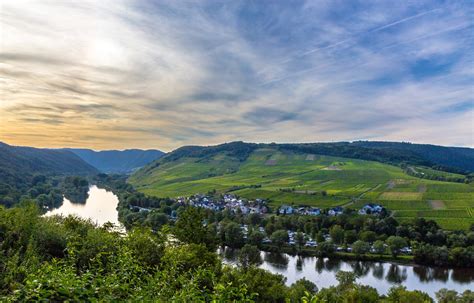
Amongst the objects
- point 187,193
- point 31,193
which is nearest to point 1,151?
point 31,193

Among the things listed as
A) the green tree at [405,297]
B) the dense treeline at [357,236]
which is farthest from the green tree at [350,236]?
the green tree at [405,297]

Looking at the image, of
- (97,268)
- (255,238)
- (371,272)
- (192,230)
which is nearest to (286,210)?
(255,238)

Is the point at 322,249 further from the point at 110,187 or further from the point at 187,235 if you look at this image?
the point at 110,187

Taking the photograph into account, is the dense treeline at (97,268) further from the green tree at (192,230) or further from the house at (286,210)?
the house at (286,210)

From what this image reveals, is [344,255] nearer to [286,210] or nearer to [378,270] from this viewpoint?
[378,270]

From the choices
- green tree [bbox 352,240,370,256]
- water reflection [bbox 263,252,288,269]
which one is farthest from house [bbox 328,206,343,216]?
water reflection [bbox 263,252,288,269]
